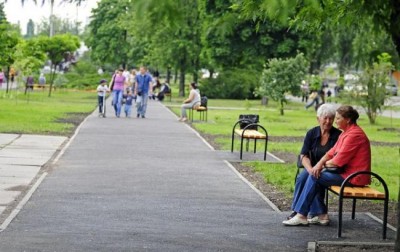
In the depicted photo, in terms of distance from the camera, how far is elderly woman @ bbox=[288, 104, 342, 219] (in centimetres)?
1065

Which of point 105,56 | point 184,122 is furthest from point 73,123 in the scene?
point 105,56

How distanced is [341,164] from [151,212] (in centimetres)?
224

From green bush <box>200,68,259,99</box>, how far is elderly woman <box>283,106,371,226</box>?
51.0 metres

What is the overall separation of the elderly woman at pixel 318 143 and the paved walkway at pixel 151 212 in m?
0.53

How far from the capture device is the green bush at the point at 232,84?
62.0 meters

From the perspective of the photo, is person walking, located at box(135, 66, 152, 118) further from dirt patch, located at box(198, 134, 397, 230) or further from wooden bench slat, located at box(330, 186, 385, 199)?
wooden bench slat, located at box(330, 186, 385, 199)

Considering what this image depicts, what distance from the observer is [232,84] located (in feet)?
207

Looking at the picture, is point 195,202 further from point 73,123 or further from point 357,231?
point 73,123

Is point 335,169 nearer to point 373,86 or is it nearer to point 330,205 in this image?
point 330,205

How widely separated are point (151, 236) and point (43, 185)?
4.11 meters

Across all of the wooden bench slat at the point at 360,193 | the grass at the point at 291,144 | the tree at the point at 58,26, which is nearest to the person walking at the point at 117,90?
the grass at the point at 291,144

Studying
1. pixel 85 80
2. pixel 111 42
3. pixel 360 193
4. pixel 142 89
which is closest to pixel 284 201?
pixel 360 193

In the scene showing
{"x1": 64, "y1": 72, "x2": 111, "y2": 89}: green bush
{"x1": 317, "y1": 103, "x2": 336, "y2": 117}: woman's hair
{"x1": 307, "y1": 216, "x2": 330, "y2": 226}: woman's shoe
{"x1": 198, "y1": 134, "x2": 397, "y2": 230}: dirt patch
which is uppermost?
{"x1": 317, "y1": 103, "x2": 336, "y2": 117}: woman's hair

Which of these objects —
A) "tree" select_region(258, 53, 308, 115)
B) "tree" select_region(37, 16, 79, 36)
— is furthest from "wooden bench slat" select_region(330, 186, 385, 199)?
"tree" select_region(37, 16, 79, 36)
